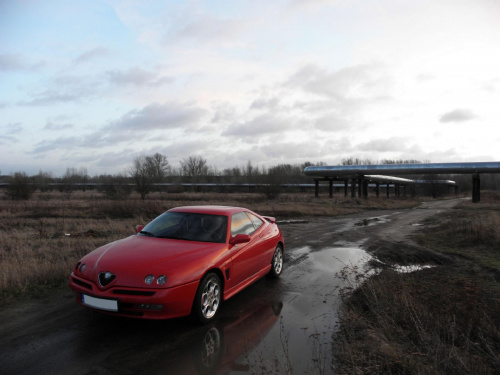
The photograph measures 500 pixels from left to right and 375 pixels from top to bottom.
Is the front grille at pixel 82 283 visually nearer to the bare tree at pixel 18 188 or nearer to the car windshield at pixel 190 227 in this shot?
the car windshield at pixel 190 227

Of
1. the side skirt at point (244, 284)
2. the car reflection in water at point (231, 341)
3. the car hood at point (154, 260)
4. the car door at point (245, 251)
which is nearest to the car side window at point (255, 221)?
the car door at point (245, 251)

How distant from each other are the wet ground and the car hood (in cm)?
68

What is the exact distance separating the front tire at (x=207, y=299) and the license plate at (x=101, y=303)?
954 mm

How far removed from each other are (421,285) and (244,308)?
3.04 metres

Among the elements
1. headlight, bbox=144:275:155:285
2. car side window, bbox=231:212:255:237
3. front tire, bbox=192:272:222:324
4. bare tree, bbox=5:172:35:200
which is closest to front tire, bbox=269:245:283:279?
car side window, bbox=231:212:255:237

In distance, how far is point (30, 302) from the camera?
207 inches

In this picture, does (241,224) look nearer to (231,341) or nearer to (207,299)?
(207,299)

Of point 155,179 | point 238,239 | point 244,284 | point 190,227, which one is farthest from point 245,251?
point 155,179

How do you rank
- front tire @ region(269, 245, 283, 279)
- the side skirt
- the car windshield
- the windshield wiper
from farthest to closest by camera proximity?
front tire @ region(269, 245, 283, 279)
the windshield wiper
the car windshield
the side skirt

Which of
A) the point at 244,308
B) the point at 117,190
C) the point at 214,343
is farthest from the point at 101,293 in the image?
the point at 117,190

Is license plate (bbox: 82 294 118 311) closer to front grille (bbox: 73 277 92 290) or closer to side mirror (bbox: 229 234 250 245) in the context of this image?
front grille (bbox: 73 277 92 290)

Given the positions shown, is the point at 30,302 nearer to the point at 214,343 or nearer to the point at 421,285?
the point at 214,343

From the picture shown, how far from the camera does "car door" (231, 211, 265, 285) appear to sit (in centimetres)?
517

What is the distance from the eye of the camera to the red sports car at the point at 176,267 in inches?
156
